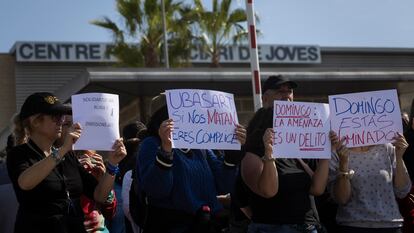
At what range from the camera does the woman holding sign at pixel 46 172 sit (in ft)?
12.0

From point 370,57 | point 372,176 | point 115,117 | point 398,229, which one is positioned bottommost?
point 398,229

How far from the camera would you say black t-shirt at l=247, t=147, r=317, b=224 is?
422 cm

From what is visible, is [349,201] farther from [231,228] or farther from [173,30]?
[173,30]

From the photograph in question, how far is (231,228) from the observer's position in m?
4.73

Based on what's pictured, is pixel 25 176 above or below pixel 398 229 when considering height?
above

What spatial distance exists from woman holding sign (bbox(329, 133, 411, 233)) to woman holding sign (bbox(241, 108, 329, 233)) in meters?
0.32

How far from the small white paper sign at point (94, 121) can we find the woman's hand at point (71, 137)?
0.51 ft

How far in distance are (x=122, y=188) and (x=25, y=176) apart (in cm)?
A: 203

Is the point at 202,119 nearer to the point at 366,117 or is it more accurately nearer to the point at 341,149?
the point at 341,149

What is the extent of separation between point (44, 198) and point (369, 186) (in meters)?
2.39

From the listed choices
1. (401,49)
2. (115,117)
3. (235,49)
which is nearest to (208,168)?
(115,117)

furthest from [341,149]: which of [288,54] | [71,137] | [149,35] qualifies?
[288,54]

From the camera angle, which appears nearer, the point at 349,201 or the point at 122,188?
the point at 349,201

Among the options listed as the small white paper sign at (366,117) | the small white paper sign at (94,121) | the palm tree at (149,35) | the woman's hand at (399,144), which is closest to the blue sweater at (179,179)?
the small white paper sign at (94,121)
